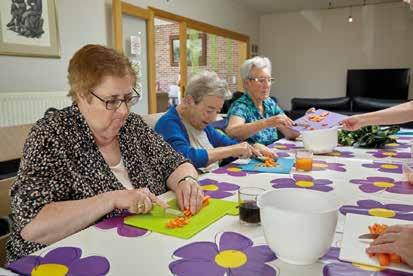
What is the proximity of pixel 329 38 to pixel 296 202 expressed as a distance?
7.31m

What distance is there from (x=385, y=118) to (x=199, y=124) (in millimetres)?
1058

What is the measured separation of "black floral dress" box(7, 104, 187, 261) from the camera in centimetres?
95

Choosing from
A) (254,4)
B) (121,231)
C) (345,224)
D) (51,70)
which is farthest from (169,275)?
(254,4)

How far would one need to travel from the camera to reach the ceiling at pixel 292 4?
6.68m

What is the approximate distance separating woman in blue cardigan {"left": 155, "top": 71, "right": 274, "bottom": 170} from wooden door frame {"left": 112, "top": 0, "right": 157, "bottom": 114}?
6.55 feet

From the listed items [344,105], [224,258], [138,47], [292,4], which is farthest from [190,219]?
[292,4]

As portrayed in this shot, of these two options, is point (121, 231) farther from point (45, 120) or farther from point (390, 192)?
point (390, 192)

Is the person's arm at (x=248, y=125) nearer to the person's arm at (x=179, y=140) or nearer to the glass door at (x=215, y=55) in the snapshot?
the person's arm at (x=179, y=140)

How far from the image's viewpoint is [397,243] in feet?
2.27

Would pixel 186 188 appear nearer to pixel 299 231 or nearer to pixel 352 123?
pixel 299 231

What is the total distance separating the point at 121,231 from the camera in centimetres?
88

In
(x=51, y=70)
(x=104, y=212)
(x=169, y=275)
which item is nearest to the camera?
(x=169, y=275)

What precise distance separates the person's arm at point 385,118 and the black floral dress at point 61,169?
1.29 metres

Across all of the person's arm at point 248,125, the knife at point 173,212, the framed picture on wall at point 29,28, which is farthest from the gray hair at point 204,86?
the framed picture on wall at point 29,28
